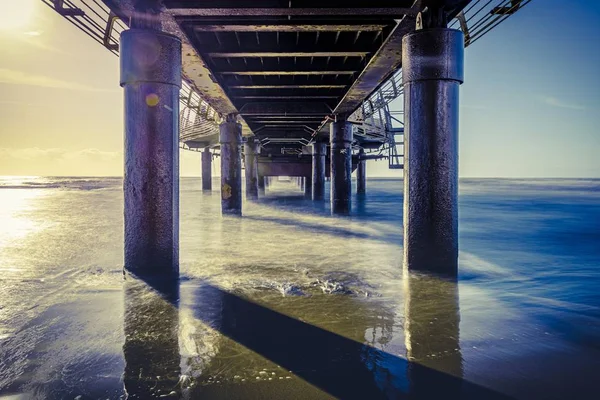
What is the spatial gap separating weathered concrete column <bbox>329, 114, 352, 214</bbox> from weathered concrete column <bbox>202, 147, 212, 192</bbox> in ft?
76.0

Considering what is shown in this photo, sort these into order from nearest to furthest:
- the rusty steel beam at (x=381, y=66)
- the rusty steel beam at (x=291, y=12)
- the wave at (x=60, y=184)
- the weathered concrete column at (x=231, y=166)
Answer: the rusty steel beam at (x=291, y=12) < the rusty steel beam at (x=381, y=66) < the weathered concrete column at (x=231, y=166) < the wave at (x=60, y=184)

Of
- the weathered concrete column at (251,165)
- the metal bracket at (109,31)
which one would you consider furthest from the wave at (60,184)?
A: the metal bracket at (109,31)

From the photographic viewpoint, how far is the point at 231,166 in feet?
55.6

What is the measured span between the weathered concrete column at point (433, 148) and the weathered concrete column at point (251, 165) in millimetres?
20042

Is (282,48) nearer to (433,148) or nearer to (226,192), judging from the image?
(433,148)

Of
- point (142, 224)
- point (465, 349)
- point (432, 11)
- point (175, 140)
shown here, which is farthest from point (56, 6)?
point (465, 349)

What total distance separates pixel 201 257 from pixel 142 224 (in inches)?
73.2

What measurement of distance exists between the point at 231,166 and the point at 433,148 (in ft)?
39.3

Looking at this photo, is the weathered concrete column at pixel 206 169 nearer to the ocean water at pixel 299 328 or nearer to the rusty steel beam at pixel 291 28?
the rusty steel beam at pixel 291 28

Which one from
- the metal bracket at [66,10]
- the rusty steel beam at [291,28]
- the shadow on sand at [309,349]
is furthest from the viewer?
the rusty steel beam at [291,28]

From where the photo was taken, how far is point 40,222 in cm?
1427

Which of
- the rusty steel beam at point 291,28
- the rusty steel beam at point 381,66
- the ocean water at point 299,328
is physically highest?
the rusty steel beam at point 291,28

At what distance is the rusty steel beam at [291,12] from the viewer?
256 inches

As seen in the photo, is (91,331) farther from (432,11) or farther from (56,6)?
(432,11)
